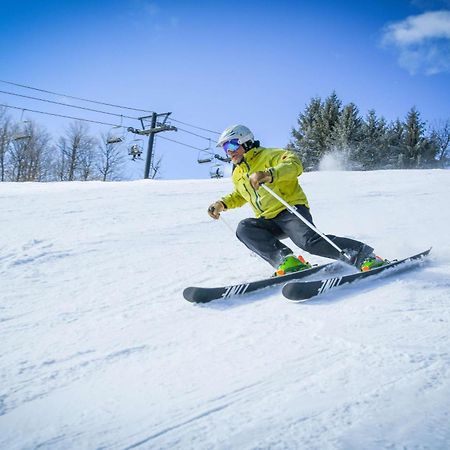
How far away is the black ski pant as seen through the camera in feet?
10.0

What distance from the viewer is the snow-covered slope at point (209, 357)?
1.15m

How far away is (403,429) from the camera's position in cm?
107

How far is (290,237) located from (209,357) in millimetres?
1884

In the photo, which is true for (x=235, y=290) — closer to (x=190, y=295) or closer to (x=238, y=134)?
(x=190, y=295)

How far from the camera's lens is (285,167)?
123 inches

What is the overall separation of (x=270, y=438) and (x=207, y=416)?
0.25 m

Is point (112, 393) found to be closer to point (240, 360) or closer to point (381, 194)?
point (240, 360)

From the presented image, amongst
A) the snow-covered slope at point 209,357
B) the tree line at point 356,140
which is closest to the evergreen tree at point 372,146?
the tree line at point 356,140

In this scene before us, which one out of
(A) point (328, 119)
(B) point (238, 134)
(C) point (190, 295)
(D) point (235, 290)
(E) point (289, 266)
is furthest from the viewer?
(A) point (328, 119)

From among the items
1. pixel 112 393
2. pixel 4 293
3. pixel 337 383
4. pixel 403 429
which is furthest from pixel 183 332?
pixel 4 293

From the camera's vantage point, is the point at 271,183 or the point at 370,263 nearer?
the point at 370,263

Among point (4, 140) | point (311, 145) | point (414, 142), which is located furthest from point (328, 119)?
point (4, 140)

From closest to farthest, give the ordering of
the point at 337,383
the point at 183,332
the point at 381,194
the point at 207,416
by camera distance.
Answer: the point at 207,416, the point at 337,383, the point at 183,332, the point at 381,194

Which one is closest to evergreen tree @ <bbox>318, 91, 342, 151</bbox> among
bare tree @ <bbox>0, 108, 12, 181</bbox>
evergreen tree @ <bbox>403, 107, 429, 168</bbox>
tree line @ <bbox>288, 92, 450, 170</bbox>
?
tree line @ <bbox>288, 92, 450, 170</bbox>
